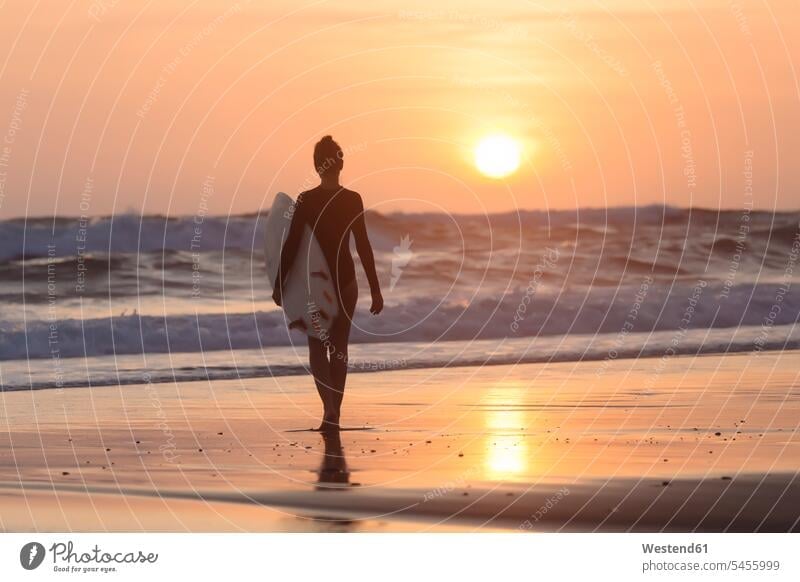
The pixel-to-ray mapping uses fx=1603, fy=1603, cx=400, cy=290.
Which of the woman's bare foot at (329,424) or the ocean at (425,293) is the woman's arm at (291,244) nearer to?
the woman's bare foot at (329,424)

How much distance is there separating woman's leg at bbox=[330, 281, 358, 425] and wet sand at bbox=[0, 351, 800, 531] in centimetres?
43

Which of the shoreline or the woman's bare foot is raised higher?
the shoreline

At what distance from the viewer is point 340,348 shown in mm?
16688

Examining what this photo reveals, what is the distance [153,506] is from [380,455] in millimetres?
2782

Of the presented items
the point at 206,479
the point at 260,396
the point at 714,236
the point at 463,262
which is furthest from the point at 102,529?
the point at 714,236

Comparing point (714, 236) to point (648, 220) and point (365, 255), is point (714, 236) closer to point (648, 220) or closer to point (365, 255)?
point (648, 220)

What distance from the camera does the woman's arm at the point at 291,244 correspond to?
16906mm

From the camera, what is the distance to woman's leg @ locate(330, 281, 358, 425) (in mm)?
16641

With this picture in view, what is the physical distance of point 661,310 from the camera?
1232 inches
